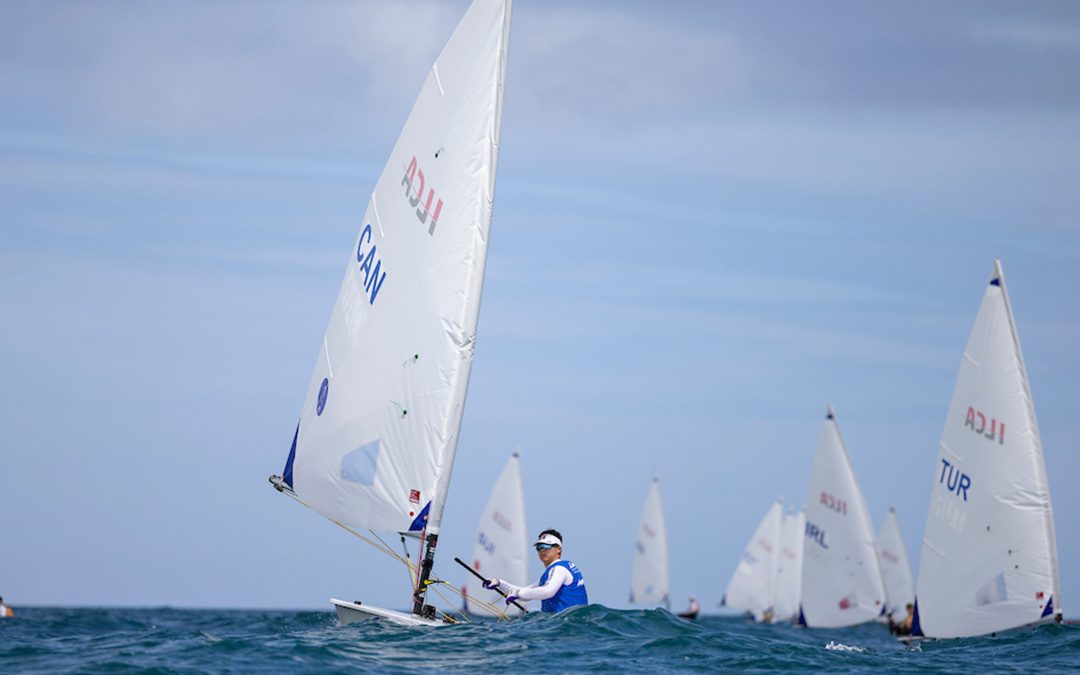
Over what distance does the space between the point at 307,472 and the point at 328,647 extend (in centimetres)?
418

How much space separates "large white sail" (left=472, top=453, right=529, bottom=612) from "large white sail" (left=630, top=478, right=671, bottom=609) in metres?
16.9

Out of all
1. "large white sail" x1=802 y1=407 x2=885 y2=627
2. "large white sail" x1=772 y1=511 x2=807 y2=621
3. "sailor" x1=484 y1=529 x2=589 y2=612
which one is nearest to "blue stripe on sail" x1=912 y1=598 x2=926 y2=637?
"sailor" x1=484 y1=529 x2=589 y2=612

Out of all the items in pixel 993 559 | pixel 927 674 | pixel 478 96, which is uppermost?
pixel 478 96

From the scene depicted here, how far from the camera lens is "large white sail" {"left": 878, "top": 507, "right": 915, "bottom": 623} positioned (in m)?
64.7

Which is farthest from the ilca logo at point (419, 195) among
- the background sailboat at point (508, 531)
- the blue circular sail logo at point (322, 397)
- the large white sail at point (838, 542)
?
the background sailboat at point (508, 531)

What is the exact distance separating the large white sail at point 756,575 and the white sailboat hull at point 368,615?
6252 centimetres

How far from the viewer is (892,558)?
66.0 metres

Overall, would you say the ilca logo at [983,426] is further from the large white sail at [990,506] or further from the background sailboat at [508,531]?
the background sailboat at [508,531]

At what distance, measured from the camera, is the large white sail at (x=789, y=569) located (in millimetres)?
68762

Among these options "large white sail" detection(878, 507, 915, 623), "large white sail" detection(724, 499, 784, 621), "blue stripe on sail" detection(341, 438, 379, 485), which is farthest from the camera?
"large white sail" detection(724, 499, 784, 621)

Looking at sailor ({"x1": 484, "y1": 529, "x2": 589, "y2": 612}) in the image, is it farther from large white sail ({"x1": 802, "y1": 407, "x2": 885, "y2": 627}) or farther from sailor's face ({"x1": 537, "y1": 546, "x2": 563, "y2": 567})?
large white sail ({"x1": 802, "y1": 407, "x2": 885, "y2": 627})

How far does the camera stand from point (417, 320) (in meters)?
15.9

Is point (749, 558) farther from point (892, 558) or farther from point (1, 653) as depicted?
point (1, 653)

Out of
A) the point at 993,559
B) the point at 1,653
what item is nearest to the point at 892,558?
the point at 993,559
